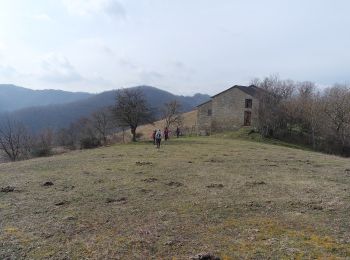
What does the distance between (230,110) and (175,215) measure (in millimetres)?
68719

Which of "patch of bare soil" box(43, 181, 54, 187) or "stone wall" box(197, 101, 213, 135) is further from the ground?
"stone wall" box(197, 101, 213, 135)

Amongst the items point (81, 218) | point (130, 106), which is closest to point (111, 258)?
point (81, 218)

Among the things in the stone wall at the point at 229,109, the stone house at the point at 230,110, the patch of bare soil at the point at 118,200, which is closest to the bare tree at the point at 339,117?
the stone house at the point at 230,110

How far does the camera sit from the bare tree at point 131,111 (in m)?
57.8

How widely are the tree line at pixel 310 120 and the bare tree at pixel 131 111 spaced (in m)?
21.8

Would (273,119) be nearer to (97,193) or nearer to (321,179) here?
(321,179)

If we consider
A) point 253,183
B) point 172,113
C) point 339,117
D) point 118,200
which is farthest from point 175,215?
point 172,113

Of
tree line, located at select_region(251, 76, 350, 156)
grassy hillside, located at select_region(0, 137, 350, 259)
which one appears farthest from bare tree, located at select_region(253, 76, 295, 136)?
grassy hillside, located at select_region(0, 137, 350, 259)

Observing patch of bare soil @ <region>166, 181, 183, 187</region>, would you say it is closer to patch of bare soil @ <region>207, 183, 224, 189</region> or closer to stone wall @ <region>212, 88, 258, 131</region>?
patch of bare soil @ <region>207, 183, 224, 189</region>

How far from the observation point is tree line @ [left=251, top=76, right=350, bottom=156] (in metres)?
65.9

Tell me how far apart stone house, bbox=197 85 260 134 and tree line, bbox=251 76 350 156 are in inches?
128

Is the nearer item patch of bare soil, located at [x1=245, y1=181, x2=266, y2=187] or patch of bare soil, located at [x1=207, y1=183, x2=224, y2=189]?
patch of bare soil, located at [x1=207, y1=183, x2=224, y2=189]

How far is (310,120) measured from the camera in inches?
2758

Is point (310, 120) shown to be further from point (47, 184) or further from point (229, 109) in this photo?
point (47, 184)
